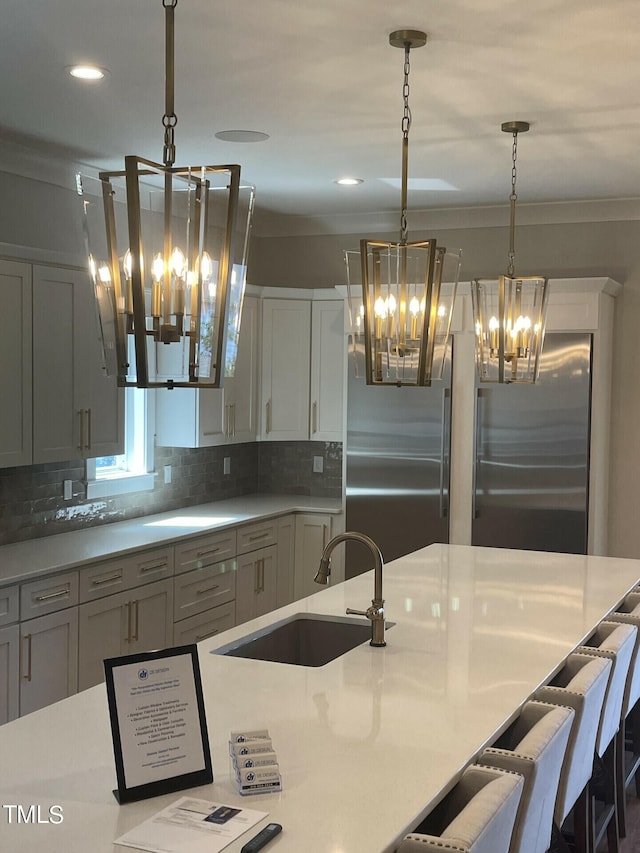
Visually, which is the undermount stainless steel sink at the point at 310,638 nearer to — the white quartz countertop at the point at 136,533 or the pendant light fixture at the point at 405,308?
the pendant light fixture at the point at 405,308

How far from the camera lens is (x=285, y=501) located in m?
6.20

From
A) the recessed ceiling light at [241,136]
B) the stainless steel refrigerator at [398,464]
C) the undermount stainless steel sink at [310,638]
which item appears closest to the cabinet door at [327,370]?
the stainless steel refrigerator at [398,464]

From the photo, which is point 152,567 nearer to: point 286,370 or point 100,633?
point 100,633

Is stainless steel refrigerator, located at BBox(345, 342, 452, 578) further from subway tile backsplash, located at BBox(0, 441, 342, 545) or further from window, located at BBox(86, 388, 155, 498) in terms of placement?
window, located at BBox(86, 388, 155, 498)

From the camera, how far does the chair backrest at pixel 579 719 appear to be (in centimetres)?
229

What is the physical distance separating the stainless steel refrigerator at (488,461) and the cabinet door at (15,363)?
1930 millimetres

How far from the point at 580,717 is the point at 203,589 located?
294cm

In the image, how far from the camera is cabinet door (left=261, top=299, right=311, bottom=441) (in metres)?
6.10

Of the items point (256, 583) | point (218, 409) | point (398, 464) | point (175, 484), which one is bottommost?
point (256, 583)

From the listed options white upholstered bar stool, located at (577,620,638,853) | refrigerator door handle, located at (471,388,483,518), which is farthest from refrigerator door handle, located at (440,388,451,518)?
white upholstered bar stool, located at (577,620,638,853)

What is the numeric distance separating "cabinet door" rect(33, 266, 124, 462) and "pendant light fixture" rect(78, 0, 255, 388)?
2.42 m

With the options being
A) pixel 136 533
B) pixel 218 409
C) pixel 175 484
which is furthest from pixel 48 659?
pixel 218 409

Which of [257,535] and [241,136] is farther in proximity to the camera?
[257,535]

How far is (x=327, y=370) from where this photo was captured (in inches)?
241
